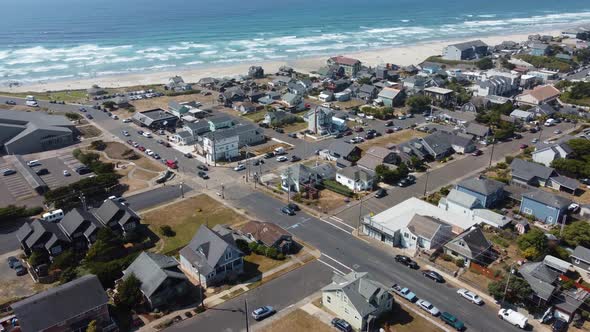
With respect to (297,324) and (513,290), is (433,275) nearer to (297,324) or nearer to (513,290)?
(513,290)

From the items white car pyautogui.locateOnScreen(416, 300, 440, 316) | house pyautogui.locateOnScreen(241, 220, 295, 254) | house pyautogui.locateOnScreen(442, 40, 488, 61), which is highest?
house pyautogui.locateOnScreen(442, 40, 488, 61)

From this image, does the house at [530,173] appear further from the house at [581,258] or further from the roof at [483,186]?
the house at [581,258]

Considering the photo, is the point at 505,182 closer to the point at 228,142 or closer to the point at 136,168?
the point at 228,142

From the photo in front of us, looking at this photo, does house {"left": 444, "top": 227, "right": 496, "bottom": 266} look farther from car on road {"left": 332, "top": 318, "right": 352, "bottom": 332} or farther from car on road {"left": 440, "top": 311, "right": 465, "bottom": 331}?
car on road {"left": 332, "top": 318, "right": 352, "bottom": 332}

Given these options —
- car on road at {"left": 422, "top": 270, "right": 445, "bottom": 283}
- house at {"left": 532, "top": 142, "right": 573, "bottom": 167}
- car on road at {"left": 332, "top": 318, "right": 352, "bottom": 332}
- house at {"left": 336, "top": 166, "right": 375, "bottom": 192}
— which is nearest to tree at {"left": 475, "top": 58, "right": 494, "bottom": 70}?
house at {"left": 532, "top": 142, "right": 573, "bottom": 167}

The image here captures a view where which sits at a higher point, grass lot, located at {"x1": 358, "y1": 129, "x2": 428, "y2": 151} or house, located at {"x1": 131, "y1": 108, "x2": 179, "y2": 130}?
house, located at {"x1": 131, "y1": 108, "x2": 179, "y2": 130}

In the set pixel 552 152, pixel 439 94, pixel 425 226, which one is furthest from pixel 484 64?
pixel 425 226

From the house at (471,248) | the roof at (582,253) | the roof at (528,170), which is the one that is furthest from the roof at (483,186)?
the roof at (582,253)
